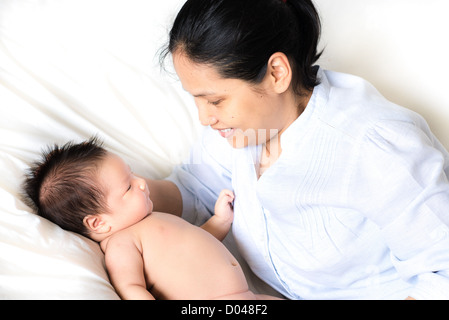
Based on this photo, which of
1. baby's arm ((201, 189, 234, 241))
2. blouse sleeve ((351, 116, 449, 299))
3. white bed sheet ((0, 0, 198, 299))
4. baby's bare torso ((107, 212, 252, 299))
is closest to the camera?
blouse sleeve ((351, 116, 449, 299))

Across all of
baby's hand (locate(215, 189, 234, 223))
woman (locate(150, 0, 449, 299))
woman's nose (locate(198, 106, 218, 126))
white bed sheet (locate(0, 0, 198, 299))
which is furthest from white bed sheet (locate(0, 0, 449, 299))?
woman's nose (locate(198, 106, 218, 126))

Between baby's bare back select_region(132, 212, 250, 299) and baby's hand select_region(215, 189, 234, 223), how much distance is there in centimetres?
18

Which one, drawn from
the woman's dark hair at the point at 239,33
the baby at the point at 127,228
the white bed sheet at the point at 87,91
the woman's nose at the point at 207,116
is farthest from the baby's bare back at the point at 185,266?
the woman's dark hair at the point at 239,33

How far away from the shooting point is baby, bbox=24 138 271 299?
116cm

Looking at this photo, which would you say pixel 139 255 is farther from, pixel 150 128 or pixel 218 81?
pixel 150 128

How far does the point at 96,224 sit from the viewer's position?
1.25 metres

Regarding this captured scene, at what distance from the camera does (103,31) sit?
5.43 feet

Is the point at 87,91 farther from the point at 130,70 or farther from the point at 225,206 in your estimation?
the point at 225,206

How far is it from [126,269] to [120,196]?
0.70ft

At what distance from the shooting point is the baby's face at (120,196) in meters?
1.25

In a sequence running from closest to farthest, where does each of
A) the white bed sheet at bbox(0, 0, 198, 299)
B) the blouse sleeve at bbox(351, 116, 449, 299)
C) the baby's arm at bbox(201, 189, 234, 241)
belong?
the blouse sleeve at bbox(351, 116, 449, 299) → the white bed sheet at bbox(0, 0, 198, 299) → the baby's arm at bbox(201, 189, 234, 241)

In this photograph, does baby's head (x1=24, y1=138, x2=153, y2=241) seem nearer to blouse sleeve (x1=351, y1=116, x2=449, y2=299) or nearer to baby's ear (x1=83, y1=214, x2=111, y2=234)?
baby's ear (x1=83, y1=214, x2=111, y2=234)

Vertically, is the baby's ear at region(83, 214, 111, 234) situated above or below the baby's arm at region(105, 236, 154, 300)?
above

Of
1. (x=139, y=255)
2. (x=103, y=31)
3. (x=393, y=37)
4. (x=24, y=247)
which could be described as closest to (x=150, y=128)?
(x=103, y=31)
